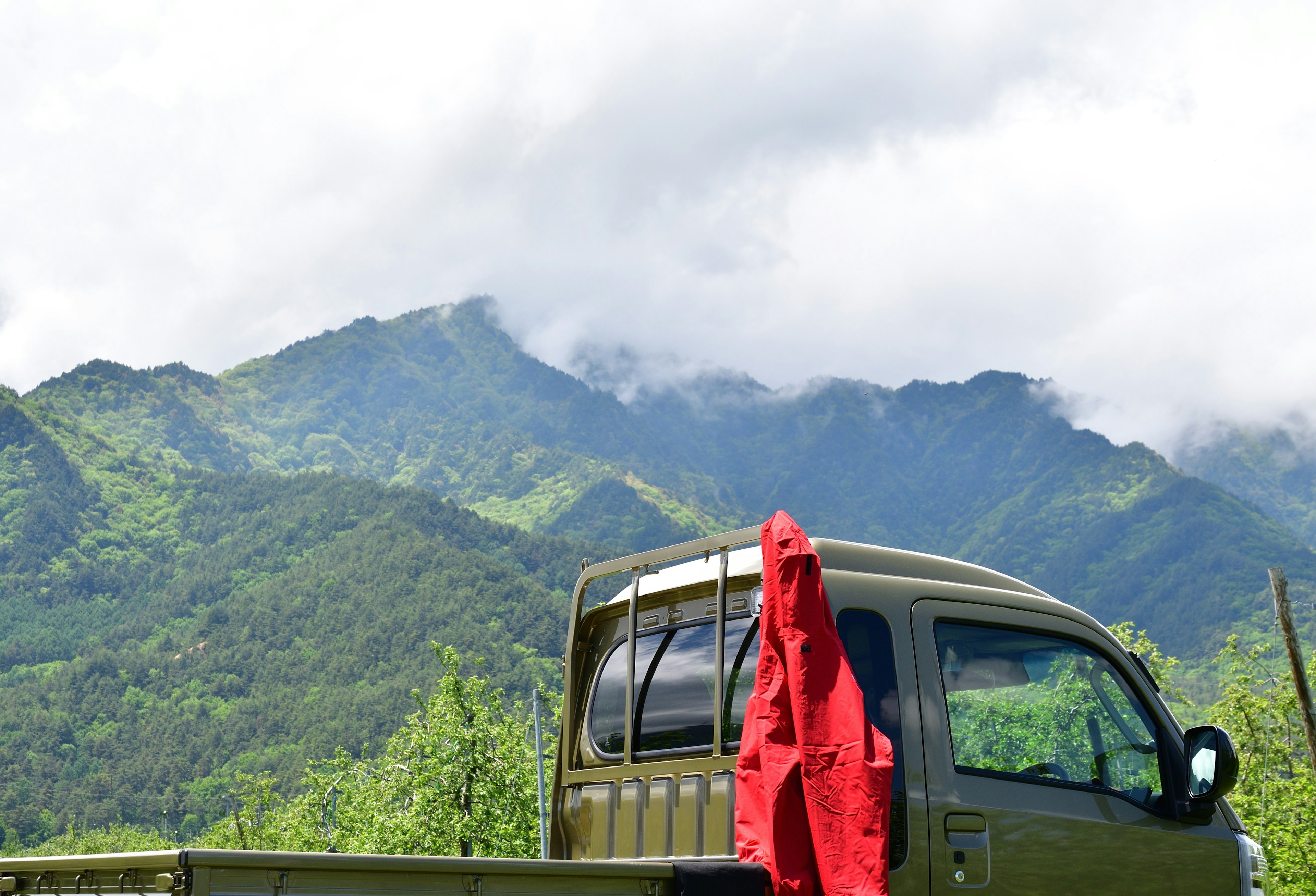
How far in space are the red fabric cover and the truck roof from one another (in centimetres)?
30

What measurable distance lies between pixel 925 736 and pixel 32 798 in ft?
412

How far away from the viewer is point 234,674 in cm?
13775

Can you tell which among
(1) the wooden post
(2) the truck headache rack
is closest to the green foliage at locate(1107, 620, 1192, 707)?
(1) the wooden post

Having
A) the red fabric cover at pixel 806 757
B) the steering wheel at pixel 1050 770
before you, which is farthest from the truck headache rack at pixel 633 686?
the steering wheel at pixel 1050 770

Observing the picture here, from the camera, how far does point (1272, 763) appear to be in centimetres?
3247

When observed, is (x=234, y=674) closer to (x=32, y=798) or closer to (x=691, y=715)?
(x=32, y=798)

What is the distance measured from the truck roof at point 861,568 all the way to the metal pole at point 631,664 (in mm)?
49

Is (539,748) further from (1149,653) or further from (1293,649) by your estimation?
(1149,653)

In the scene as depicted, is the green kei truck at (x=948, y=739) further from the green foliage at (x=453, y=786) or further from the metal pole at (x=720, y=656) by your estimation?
the green foliage at (x=453, y=786)

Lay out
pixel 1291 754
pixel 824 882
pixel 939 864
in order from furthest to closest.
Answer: pixel 1291 754 → pixel 939 864 → pixel 824 882

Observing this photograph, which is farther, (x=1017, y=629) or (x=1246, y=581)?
(x=1246, y=581)

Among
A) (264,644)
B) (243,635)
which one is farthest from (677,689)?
(243,635)

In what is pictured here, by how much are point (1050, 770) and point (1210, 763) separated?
2.34 feet

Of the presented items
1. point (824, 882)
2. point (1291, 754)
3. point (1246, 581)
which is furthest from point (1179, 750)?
point (1246, 581)
